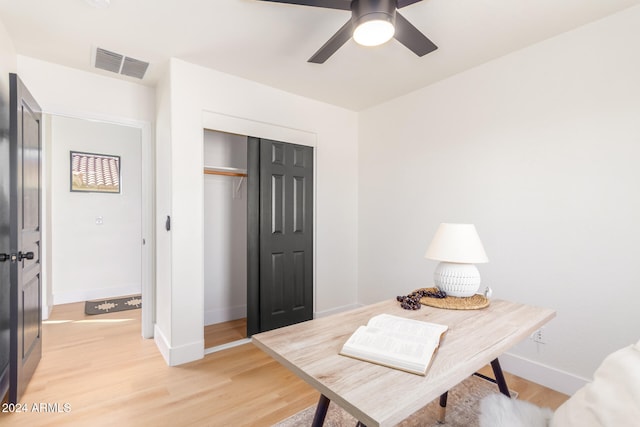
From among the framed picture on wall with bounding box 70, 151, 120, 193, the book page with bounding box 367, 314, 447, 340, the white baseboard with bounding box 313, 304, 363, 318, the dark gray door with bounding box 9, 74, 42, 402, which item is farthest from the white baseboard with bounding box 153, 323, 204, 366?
the framed picture on wall with bounding box 70, 151, 120, 193

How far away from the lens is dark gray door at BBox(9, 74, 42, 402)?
1.83 meters

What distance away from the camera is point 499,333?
1290 mm

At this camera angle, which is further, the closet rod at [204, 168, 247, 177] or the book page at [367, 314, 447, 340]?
the closet rod at [204, 168, 247, 177]

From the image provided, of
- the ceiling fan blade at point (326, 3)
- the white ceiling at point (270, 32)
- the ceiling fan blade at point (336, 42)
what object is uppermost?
the white ceiling at point (270, 32)

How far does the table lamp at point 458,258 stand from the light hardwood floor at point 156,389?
3.56 feet

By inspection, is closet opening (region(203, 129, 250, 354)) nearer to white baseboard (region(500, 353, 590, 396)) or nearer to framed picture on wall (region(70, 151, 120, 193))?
framed picture on wall (region(70, 151, 120, 193))

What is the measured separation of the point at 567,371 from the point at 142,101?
4096 mm

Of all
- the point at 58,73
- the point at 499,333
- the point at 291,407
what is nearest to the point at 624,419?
the point at 499,333

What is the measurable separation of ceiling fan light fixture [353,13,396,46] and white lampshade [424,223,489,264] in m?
1.07

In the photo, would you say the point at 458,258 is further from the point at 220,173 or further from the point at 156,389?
the point at 220,173

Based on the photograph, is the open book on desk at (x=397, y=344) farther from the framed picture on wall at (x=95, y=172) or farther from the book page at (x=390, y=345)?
the framed picture on wall at (x=95, y=172)

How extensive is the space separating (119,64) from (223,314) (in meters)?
2.60

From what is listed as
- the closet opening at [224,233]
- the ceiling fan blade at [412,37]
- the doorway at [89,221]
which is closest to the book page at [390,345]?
the ceiling fan blade at [412,37]

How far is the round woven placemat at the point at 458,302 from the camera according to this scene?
1598 mm
